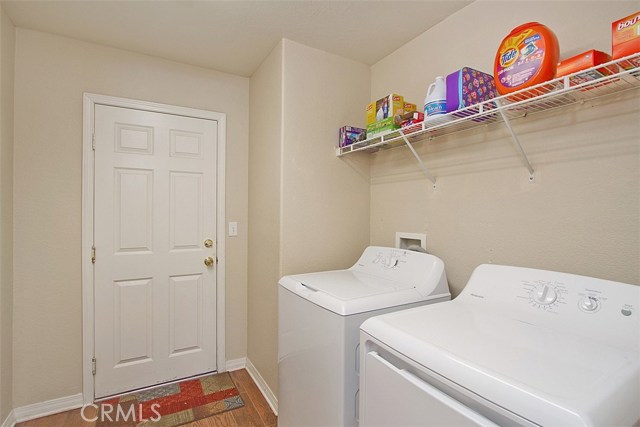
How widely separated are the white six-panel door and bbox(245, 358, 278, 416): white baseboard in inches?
12.6

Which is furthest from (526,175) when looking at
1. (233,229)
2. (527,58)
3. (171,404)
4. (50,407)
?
(50,407)

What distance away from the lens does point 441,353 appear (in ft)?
2.66

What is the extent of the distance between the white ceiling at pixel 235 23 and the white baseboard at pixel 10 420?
7.51 ft

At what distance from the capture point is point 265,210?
7.06ft

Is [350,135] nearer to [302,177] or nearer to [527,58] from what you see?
[302,177]

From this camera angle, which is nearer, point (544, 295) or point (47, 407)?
point (544, 295)

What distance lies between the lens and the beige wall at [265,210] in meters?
1.99

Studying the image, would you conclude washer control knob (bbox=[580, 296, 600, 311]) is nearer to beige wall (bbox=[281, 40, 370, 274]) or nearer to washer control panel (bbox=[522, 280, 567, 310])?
washer control panel (bbox=[522, 280, 567, 310])

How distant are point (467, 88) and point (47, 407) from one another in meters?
2.97

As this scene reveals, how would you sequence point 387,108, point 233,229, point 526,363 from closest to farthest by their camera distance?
1. point 526,363
2. point 387,108
3. point 233,229

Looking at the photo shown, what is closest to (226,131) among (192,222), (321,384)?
(192,222)

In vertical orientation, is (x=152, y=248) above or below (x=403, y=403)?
above

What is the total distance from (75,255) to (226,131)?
1.34 meters

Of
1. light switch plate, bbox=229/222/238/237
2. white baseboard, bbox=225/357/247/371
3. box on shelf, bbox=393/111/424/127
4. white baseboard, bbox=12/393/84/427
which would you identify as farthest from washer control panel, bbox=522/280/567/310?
white baseboard, bbox=12/393/84/427
